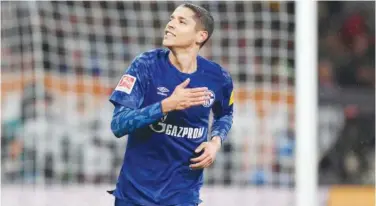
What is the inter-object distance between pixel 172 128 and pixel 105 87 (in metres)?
4.88

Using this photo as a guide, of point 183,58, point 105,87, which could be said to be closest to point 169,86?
point 183,58

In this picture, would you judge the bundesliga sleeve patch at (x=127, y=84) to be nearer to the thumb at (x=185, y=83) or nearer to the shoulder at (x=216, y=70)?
the thumb at (x=185, y=83)

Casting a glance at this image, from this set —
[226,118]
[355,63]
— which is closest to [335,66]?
[355,63]

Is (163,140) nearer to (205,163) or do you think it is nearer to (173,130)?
(173,130)

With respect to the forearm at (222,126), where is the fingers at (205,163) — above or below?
below

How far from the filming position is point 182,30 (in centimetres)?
487

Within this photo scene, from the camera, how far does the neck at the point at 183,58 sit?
16.1 feet

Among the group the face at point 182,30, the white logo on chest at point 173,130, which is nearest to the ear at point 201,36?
the face at point 182,30

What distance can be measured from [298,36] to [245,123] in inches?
86.0

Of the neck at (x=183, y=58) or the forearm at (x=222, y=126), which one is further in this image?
the forearm at (x=222, y=126)

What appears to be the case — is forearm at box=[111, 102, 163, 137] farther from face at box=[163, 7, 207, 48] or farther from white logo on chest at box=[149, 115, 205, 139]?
face at box=[163, 7, 207, 48]

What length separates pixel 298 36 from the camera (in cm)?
752

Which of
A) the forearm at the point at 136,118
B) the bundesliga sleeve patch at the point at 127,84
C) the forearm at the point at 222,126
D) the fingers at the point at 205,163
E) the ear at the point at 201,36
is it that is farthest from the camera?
the forearm at the point at 222,126

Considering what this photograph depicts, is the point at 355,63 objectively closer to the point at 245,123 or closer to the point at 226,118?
the point at 245,123
